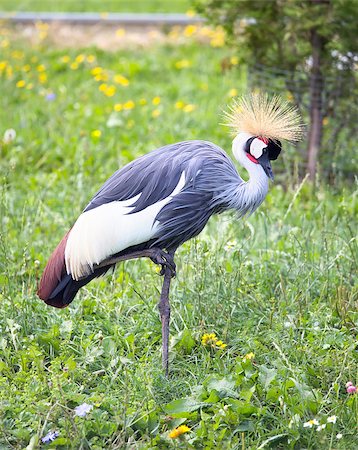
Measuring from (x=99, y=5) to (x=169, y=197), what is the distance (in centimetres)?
904

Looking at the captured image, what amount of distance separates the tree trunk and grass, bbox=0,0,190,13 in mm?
5911

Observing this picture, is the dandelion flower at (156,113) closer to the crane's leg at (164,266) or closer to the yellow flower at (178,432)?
the crane's leg at (164,266)

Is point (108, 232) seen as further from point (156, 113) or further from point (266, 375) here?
point (156, 113)

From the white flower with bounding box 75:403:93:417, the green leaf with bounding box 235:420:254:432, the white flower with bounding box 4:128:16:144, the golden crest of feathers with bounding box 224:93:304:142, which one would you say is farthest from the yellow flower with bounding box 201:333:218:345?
the white flower with bounding box 4:128:16:144

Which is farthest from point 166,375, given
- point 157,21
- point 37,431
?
point 157,21

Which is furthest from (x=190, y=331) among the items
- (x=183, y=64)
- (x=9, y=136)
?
(x=183, y=64)

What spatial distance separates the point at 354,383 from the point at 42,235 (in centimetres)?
241

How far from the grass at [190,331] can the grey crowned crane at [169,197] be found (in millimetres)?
339

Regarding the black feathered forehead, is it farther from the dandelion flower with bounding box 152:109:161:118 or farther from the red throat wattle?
the dandelion flower with bounding box 152:109:161:118

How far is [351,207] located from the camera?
5.48 metres

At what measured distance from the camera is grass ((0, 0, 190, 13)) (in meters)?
11.9

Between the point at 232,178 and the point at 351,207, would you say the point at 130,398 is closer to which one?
the point at 232,178

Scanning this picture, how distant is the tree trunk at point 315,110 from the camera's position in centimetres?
607

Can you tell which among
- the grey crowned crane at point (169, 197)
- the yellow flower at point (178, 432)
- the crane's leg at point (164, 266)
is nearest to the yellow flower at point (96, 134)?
the grey crowned crane at point (169, 197)
